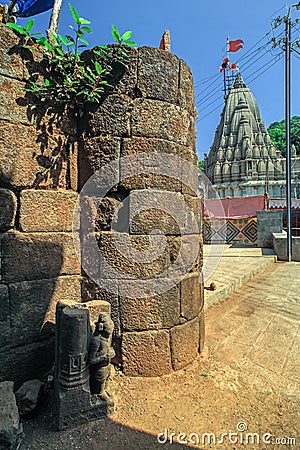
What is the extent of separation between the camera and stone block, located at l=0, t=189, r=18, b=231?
241 cm

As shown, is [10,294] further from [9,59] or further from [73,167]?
[9,59]

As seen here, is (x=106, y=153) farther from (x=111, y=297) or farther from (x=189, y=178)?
(x=111, y=297)

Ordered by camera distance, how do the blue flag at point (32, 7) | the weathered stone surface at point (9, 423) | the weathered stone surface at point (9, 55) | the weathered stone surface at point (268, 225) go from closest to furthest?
the weathered stone surface at point (9, 423) < the weathered stone surface at point (9, 55) < the blue flag at point (32, 7) < the weathered stone surface at point (268, 225)

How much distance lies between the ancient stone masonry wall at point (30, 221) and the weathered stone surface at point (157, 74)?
0.83 meters

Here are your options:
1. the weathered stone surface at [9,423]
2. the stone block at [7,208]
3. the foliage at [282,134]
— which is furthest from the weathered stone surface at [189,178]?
the foliage at [282,134]

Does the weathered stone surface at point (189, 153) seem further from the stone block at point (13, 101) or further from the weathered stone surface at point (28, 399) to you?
the weathered stone surface at point (28, 399)

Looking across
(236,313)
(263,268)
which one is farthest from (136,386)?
(263,268)

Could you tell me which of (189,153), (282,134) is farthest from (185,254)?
(282,134)

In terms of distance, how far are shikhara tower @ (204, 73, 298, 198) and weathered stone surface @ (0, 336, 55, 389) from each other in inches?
990

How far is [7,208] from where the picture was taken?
96.0 inches

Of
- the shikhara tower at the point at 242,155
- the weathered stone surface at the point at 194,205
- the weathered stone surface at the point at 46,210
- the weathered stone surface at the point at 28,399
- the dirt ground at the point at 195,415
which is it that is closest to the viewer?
the dirt ground at the point at 195,415

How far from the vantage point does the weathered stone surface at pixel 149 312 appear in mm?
2705

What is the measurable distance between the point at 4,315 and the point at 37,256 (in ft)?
1.78

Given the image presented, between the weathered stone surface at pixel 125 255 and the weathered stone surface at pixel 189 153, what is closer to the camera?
the weathered stone surface at pixel 125 255
